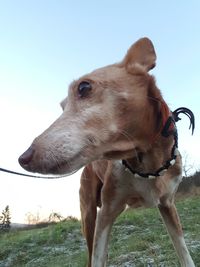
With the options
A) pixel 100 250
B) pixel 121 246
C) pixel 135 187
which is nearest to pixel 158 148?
pixel 135 187

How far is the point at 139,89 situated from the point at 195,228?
584cm

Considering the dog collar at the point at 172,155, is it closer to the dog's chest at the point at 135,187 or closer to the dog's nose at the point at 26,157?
the dog's chest at the point at 135,187

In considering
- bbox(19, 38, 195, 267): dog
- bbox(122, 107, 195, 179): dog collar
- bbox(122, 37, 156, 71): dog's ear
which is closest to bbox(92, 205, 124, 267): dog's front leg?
bbox(19, 38, 195, 267): dog

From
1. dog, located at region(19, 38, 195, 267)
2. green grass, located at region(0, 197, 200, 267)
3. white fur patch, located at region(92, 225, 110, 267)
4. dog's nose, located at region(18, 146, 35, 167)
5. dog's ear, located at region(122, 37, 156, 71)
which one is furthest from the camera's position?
green grass, located at region(0, 197, 200, 267)

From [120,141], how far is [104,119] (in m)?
0.28

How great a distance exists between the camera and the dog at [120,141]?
3117mm

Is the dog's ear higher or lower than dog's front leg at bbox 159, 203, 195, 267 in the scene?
higher

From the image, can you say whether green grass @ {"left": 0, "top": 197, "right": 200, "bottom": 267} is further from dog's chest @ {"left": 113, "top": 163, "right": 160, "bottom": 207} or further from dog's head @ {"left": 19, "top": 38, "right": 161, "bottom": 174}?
dog's head @ {"left": 19, "top": 38, "right": 161, "bottom": 174}

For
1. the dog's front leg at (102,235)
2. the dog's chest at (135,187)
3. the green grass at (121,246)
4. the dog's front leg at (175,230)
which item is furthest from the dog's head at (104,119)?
the green grass at (121,246)

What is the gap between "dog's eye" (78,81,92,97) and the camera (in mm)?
3430

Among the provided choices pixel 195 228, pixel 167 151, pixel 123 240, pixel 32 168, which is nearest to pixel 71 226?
pixel 123 240

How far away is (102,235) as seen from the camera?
14.9 feet

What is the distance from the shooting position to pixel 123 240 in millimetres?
9078

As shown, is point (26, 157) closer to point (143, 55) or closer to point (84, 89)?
point (84, 89)
